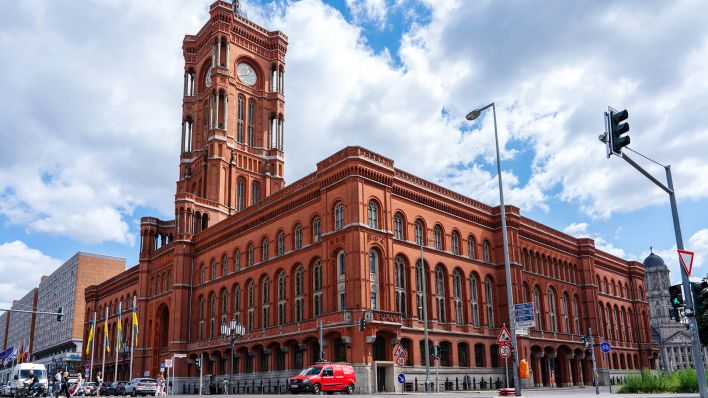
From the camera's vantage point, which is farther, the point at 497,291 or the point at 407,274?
the point at 497,291

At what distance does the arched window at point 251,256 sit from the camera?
59.1 m

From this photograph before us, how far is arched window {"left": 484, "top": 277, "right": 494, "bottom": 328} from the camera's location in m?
57.7

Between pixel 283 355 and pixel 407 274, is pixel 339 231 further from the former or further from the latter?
pixel 283 355

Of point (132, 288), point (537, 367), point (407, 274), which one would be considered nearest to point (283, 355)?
point (407, 274)

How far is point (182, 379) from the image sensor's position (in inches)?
2549

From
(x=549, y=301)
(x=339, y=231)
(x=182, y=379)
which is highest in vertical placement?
(x=339, y=231)

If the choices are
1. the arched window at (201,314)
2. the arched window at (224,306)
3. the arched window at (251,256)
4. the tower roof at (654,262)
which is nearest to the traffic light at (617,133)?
the arched window at (251,256)

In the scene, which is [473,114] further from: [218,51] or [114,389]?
[218,51]

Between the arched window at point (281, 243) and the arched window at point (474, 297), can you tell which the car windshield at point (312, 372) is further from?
the arched window at point (474, 297)

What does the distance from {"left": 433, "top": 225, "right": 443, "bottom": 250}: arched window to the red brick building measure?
15cm

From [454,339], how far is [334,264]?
13.2 m

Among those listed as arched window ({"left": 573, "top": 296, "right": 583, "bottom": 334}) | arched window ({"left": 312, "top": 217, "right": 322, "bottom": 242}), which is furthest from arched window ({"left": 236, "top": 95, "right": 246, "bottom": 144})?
arched window ({"left": 573, "top": 296, "right": 583, "bottom": 334})

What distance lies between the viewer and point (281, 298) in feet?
179

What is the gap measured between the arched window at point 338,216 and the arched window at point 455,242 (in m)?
13.1
